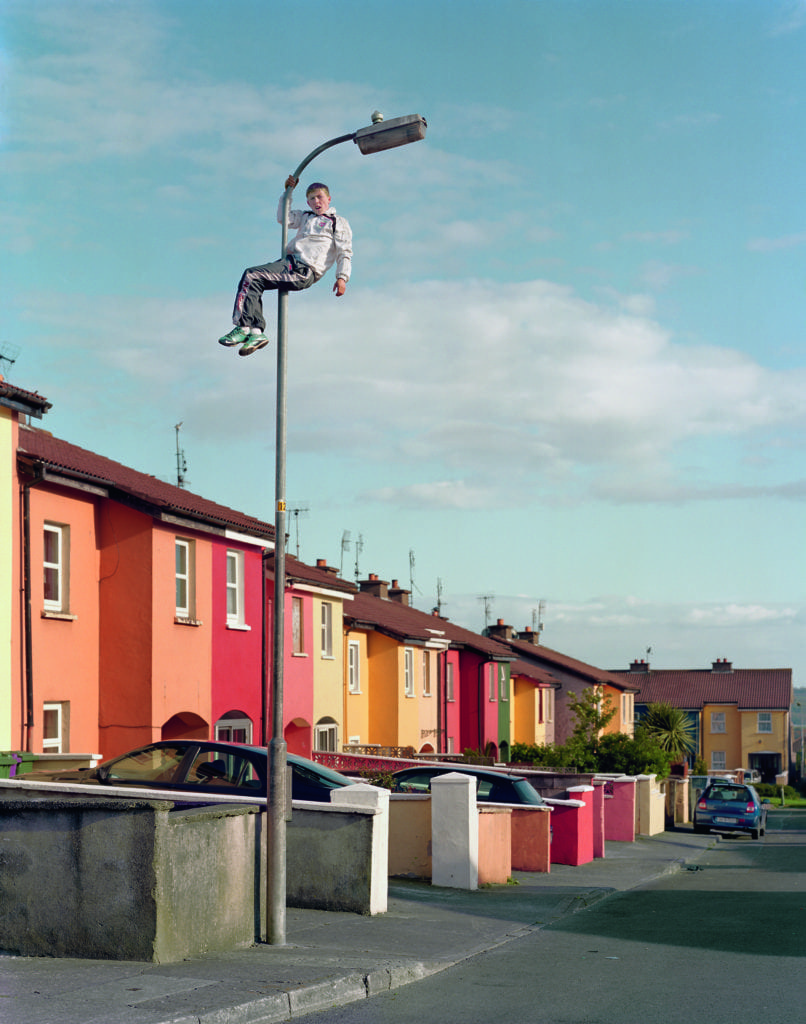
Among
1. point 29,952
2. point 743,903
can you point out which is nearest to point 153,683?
point 743,903

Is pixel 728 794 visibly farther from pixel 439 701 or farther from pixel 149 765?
pixel 149 765

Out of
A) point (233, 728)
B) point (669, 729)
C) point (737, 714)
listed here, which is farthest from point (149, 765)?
point (737, 714)

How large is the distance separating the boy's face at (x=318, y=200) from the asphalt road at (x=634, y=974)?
610 centimetres

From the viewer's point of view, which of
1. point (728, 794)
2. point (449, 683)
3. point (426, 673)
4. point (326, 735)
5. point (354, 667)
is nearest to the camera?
point (326, 735)

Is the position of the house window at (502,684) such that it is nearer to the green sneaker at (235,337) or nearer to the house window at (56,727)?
the house window at (56,727)

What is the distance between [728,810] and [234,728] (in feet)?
63.7

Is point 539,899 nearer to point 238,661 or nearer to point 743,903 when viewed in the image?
point 743,903

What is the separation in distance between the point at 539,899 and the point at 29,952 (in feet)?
25.4

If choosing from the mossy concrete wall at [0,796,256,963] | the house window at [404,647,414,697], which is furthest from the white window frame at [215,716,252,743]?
the mossy concrete wall at [0,796,256,963]

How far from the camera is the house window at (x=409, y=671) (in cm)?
3862

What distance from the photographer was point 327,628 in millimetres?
30938

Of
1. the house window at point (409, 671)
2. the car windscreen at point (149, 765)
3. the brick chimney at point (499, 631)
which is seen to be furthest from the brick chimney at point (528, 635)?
the car windscreen at point (149, 765)

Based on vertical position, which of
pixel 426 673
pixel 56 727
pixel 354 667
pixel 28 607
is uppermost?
pixel 28 607

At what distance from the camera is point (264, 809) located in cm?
1036
